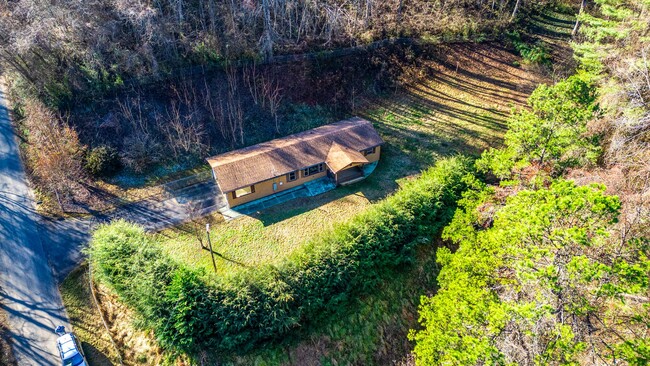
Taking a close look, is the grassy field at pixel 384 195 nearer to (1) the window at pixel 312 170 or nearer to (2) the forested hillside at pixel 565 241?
(1) the window at pixel 312 170

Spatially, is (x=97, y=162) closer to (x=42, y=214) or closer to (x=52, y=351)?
(x=42, y=214)

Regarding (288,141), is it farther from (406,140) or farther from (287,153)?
(406,140)

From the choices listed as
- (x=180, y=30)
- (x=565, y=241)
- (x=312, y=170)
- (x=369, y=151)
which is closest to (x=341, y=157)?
(x=312, y=170)

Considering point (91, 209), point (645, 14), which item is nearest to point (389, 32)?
point (645, 14)

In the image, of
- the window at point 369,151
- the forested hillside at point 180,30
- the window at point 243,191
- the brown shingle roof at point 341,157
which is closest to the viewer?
the window at point 243,191

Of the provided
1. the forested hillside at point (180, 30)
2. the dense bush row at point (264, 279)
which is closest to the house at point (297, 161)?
the dense bush row at point (264, 279)

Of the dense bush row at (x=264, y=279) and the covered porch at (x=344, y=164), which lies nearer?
the dense bush row at (x=264, y=279)
